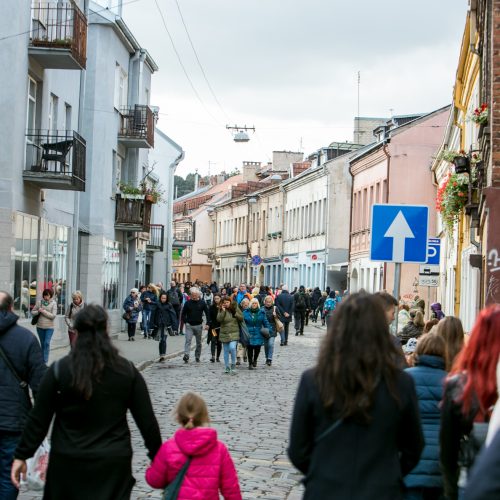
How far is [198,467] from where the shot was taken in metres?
5.87

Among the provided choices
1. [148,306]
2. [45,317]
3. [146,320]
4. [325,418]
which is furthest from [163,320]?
[325,418]

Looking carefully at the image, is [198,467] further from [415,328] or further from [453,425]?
[415,328]

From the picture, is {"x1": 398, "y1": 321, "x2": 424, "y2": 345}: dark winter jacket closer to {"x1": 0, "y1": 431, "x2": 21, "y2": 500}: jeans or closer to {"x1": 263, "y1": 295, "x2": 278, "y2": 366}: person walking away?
{"x1": 0, "y1": 431, "x2": 21, "y2": 500}: jeans

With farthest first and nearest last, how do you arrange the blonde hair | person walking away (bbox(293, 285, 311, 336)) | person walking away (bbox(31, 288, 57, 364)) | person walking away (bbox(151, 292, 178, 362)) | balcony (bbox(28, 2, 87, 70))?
person walking away (bbox(293, 285, 311, 336)), person walking away (bbox(151, 292, 178, 362)), balcony (bbox(28, 2, 87, 70)), person walking away (bbox(31, 288, 57, 364)), the blonde hair

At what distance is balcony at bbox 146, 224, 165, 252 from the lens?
5456 centimetres

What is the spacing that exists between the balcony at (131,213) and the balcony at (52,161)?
11494mm

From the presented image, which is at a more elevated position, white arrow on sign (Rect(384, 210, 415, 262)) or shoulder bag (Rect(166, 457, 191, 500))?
white arrow on sign (Rect(384, 210, 415, 262))

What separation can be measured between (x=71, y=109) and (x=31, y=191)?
493cm

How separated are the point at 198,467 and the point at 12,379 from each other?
197 cm

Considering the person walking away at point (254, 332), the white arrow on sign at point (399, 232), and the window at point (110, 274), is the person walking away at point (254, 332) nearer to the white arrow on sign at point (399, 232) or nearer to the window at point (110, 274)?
the window at point (110, 274)

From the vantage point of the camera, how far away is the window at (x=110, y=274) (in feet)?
123

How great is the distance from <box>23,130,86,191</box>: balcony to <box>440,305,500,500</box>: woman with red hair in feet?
66.6

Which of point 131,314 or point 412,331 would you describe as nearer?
point 412,331

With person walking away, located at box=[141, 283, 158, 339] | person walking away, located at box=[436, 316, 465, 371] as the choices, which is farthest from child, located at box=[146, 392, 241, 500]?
person walking away, located at box=[141, 283, 158, 339]
